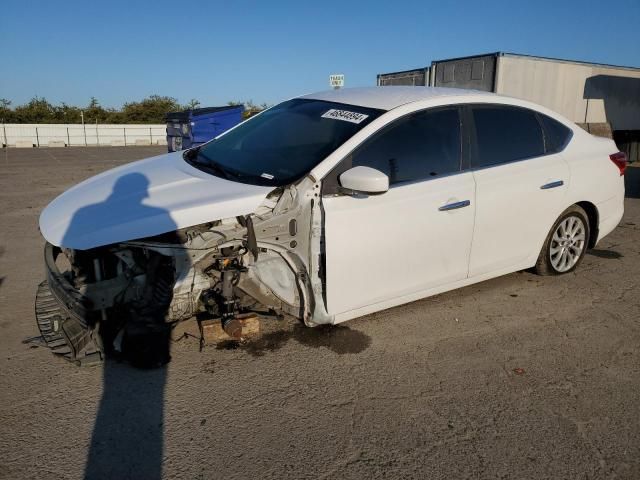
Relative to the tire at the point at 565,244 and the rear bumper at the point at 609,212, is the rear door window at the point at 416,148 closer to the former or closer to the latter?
the tire at the point at 565,244

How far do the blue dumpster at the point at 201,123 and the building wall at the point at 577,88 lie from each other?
678 centimetres

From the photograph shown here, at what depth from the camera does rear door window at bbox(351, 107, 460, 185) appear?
3391 millimetres

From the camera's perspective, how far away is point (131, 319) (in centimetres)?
315

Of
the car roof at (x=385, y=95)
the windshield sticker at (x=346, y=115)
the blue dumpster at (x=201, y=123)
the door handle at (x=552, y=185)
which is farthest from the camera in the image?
the blue dumpster at (x=201, y=123)

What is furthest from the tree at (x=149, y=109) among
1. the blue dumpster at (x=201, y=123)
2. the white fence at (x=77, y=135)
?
the blue dumpster at (x=201, y=123)

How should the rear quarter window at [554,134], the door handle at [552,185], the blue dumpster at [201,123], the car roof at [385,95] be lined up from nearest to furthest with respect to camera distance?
1. the car roof at [385,95]
2. the door handle at [552,185]
3. the rear quarter window at [554,134]
4. the blue dumpster at [201,123]

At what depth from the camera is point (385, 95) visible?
3873 mm

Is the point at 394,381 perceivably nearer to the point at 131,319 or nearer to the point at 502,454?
the point at 502,454

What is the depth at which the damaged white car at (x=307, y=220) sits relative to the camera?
9.98 feet

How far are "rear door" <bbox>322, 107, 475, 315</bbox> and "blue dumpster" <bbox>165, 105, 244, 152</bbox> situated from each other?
9.58 metres

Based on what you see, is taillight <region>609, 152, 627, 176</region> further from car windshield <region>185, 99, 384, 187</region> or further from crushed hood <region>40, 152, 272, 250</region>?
crushed hood <region>40, 152, 272, 250</region>

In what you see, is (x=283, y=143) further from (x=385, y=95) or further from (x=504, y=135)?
(x=504, y=135)

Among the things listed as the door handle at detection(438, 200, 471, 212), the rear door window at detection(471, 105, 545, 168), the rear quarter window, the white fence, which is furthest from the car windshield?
the white fence

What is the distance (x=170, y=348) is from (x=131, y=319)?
36 cm
